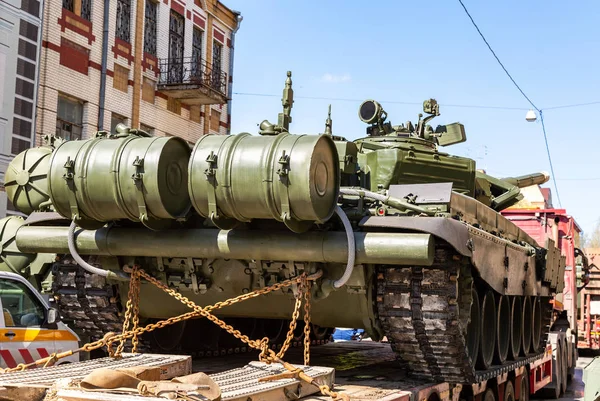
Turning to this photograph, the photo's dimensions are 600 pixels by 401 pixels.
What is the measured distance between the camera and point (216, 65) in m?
25.7

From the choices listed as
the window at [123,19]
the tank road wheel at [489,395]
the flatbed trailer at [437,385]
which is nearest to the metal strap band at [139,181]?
the flatbed trailer at [437,385]

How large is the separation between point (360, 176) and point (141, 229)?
243 cm

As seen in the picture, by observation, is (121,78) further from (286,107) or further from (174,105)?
(286,107)

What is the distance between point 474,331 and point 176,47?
1732 centimetres

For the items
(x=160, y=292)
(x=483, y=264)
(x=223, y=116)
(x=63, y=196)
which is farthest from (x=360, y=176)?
(x=223, y=116)

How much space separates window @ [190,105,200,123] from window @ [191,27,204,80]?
4.15ft

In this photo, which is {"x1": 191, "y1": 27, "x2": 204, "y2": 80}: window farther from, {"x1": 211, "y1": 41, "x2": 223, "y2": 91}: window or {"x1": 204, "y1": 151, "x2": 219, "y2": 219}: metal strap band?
{"x1": 204, "y1": 151, "x2": 219, "y2": 219}: metal strap band

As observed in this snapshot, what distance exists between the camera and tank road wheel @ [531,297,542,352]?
1149cm

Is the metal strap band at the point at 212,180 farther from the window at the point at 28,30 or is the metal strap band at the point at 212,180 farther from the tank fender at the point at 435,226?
the window at the point at 28,30

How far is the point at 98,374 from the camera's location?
483 cm

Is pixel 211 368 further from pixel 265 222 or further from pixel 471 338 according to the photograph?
pixel 471 338

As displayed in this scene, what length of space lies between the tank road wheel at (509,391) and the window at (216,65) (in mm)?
16255

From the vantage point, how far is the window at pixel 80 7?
19656mm

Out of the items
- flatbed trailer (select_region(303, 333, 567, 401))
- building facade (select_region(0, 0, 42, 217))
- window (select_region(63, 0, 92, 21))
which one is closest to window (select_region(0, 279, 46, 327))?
flatbed trailer (select_region(303, 333, 567, 401))
